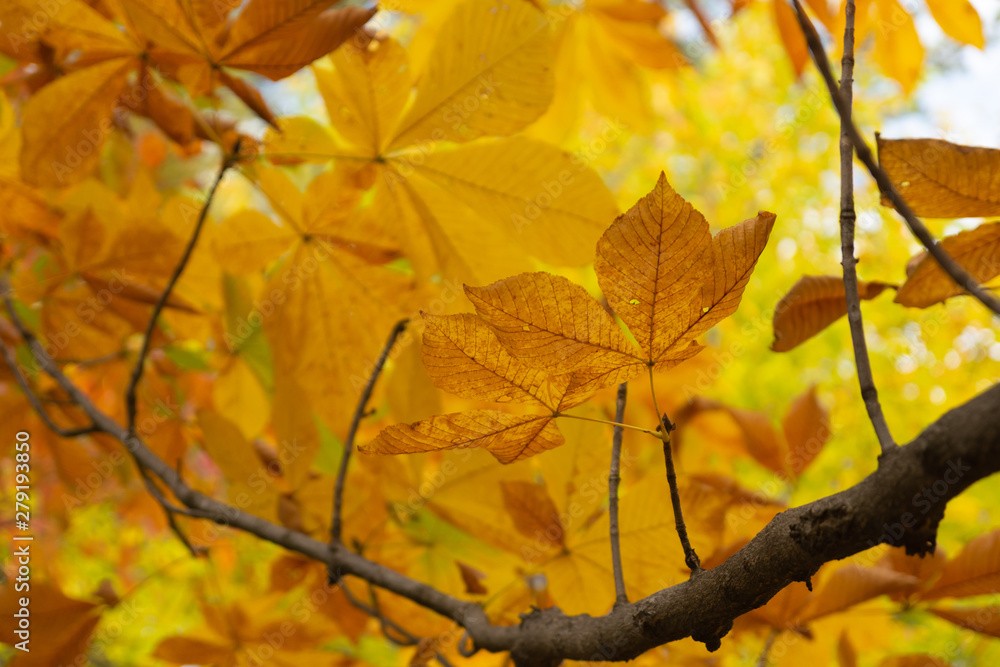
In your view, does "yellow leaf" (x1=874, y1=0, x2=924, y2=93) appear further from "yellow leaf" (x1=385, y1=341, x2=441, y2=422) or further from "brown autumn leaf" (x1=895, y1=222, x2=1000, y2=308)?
"yellow leaf" (x1=385, y1=341, x2=441, y2=422)

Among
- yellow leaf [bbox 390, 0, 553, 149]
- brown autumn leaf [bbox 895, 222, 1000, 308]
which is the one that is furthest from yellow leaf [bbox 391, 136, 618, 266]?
brown autumn leaf [bbox 895, 222, 1000, 308]

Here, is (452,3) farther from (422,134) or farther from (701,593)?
(701,593)

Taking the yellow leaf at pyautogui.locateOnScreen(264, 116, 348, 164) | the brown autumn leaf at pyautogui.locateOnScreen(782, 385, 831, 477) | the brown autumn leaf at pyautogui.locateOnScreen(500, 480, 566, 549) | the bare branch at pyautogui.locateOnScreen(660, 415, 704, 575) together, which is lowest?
the bare branch at pyautogui.locateOnScreen(660, 415, 704, 575)

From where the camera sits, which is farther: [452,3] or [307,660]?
[452,3]

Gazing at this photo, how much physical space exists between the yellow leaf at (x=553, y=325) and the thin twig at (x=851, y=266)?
0.10 m

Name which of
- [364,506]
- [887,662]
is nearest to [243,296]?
[364,506]

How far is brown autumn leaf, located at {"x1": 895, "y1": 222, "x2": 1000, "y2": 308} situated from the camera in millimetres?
415

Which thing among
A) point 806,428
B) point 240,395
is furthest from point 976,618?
point 240,395

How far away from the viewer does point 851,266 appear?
0.32 meters

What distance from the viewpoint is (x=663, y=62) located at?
1068 millimetres

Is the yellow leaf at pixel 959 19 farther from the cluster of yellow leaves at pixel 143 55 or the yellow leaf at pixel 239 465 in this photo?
the yellow leaf at pixel 239 465

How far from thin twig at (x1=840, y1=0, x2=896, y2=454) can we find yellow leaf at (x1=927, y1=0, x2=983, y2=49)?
536 millimetres

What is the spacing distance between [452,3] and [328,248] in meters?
0.47

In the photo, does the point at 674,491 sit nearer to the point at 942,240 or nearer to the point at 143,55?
the point at 942,240
